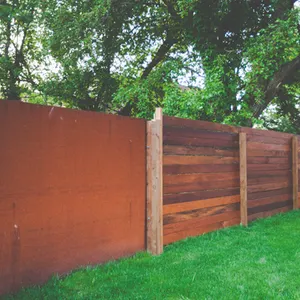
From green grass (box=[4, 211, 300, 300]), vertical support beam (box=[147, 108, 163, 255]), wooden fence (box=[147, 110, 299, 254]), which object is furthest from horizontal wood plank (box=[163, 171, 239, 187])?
green grass (box=[4, 211, 300, 300])

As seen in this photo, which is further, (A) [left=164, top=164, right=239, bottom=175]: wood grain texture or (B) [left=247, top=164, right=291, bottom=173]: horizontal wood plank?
(B) [left=247, top=164, right=291, bottom=173]: horizontal wood plank

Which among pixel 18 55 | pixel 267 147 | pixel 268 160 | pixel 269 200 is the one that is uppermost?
pixel 18 55

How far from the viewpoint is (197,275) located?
3371mm

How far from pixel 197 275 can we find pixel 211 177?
203cm

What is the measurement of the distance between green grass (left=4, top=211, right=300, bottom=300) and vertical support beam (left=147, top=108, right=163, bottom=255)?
0.18 m

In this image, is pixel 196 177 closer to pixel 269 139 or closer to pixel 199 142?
pixel 199 142

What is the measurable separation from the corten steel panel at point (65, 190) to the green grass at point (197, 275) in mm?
185

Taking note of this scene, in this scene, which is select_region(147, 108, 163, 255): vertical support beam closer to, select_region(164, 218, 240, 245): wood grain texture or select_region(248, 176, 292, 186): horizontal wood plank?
select_region(164, 218, 240, 245): wood grain texture

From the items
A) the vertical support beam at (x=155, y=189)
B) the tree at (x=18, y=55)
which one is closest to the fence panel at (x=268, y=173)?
the vertical support beam at (x=155, y=189)

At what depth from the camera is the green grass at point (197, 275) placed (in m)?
2.92

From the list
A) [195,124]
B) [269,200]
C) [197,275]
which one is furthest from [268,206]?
[197,275]

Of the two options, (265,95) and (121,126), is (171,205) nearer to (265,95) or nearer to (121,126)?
(121,126)

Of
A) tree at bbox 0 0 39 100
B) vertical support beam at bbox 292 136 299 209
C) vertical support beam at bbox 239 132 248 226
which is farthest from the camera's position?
tree at bbox 0 0 39 100

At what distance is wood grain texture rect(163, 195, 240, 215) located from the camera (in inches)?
174
